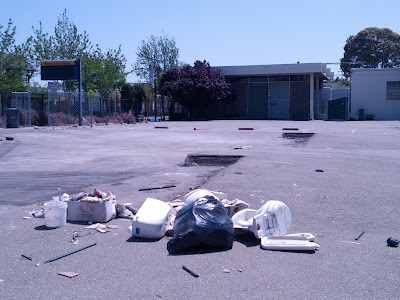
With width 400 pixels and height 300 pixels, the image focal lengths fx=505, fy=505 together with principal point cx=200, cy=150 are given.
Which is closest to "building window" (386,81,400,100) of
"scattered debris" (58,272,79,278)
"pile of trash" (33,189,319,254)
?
"pile of trash" (33,189,319,254)

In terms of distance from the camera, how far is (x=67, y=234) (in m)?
7.74

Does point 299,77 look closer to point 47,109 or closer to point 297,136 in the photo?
point 297,136

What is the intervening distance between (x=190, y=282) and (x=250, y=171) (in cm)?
788

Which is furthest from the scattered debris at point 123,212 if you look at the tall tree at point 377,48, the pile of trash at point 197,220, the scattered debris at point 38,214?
the tall tree at point 377,48

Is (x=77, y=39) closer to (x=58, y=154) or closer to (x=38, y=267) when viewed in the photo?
(x=58, y=154)

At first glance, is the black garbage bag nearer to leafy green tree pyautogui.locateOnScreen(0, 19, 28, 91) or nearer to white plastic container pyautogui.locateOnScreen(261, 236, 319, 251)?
white plastic container pyautogui.locateOnScreen(261, 236, 319, 251)

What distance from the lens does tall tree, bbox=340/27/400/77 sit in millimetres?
74750

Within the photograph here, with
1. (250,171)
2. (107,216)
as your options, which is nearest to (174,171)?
(250,171)

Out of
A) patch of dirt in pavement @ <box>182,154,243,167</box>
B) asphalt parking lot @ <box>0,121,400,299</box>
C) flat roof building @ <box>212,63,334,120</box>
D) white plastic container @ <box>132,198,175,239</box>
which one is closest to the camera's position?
asphalt parking lot @ <box>0,121,400,299</box>

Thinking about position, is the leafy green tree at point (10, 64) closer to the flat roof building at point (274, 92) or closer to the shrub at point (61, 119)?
the shrub at point (61, 119)

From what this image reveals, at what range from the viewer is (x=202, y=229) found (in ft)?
22.1

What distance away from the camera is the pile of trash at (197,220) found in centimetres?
677

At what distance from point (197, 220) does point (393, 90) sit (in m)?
45.6

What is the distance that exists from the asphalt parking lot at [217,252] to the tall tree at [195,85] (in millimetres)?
29519
